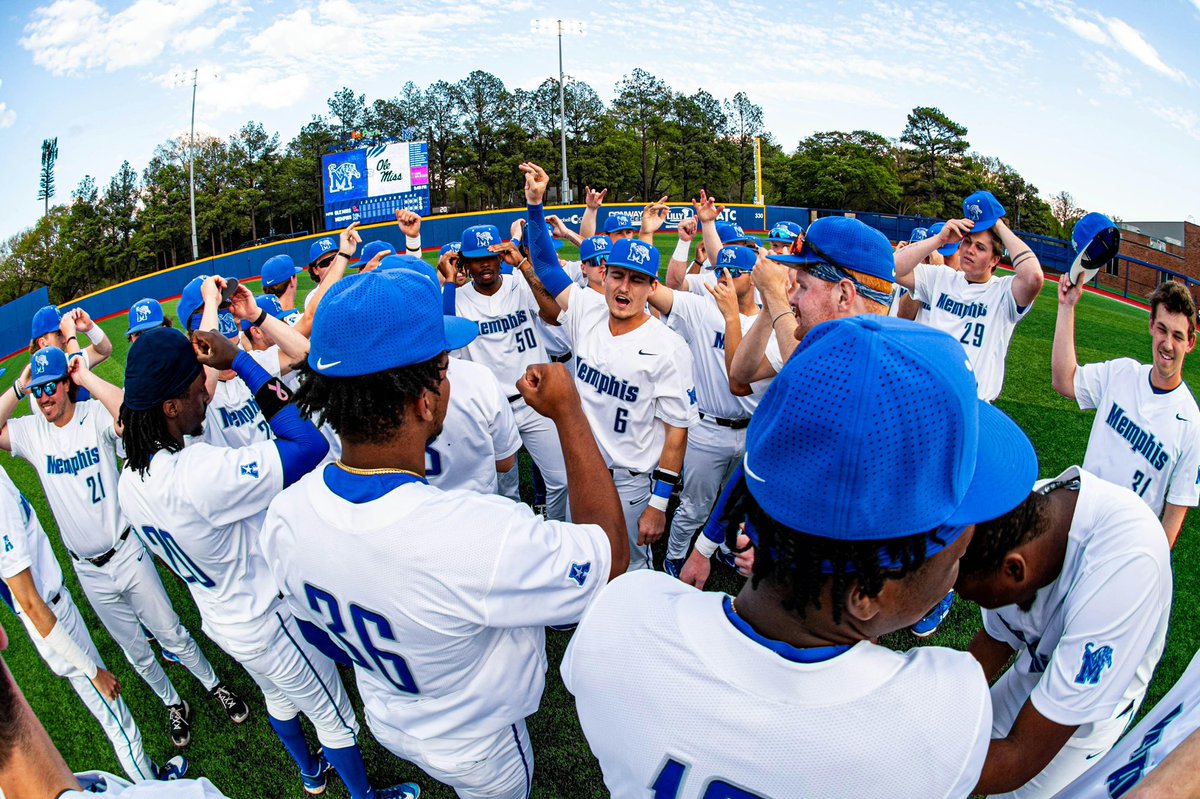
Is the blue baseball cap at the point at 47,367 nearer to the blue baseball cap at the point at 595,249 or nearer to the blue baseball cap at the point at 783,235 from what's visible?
the blue baseball cap at the point at 595,249

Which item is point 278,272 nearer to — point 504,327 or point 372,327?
point 504,327

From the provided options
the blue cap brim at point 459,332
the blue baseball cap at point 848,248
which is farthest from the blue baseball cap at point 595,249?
the blue cap brim at point 459,332

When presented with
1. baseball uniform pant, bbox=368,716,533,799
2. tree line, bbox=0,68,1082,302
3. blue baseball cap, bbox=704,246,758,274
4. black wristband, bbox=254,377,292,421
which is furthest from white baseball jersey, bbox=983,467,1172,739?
tree line, bbox=0,68,1082,302

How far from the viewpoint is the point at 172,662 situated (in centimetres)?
514

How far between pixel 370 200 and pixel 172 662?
30180 millimetres

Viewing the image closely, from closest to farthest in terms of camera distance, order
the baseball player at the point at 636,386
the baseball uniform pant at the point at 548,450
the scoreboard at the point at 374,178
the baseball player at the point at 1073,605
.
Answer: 1. the baseball player at the point at 1073,605
2. the baseball player at the point at 636,386
3. the baseball uniform pant at the point at 548,450
4. the scoreboard at the point at 374,178

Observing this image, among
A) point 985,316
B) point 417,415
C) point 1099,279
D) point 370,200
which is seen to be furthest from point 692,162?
point 417,415

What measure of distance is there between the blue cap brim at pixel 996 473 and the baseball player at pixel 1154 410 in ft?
8.90

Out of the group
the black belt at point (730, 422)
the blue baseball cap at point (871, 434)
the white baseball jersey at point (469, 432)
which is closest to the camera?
the blue baseball cap at point (871, 434)

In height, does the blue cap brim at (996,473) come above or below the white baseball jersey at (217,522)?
above

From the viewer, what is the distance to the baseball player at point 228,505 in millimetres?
2965

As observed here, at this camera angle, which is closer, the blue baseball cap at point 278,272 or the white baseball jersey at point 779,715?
the white baseball jersey at point 779,715

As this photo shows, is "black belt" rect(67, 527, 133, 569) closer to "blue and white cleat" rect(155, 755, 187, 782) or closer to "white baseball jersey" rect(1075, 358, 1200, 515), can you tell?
"blue and white cleat" rect(155, 755, 187, 782)

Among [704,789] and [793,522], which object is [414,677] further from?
[793,522]
